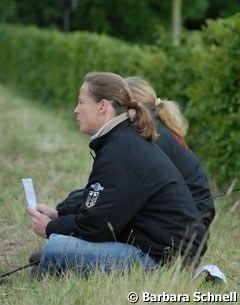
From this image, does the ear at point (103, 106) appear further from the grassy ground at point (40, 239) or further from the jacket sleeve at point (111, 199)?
the grassy ground at point (40, 239)

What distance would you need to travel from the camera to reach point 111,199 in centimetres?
455

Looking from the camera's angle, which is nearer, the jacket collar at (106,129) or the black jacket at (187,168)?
the jacket collar at (106,129)

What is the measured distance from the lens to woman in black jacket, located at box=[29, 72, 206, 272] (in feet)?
15.0

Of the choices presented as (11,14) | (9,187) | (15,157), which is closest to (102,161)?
(9,187)

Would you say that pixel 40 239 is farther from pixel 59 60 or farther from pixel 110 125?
pixel 59 60

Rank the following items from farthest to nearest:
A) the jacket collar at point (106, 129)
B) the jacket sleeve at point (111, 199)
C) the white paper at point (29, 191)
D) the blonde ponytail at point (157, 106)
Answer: the blonde ponytail at point (157, 106), the white paper at point (29, 191), the jacket collar at point (106, 129), the jacket sleeve at point (111, 199)

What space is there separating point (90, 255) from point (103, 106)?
0.92 m

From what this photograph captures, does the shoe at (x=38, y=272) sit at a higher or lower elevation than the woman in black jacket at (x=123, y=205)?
lower

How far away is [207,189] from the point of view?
5848 mm

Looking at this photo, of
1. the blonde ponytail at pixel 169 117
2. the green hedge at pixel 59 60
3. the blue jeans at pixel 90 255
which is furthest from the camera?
the green hedge at pixel 59 60

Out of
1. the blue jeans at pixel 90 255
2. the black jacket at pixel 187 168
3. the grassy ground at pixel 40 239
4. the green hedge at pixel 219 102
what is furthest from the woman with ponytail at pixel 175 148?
the green hedge at pixel 219 102

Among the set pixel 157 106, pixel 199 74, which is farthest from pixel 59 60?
pixel 157 106

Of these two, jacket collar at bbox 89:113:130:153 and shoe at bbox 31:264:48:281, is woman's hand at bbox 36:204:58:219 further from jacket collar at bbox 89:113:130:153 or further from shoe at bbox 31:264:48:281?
jacket collar at bbox 89:113:130:153

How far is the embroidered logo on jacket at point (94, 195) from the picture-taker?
460cm
